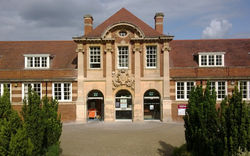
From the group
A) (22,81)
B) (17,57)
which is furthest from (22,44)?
(22,81)

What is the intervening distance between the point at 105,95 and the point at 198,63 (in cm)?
980

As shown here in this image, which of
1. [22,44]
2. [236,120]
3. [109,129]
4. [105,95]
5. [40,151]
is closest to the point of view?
[236,120]

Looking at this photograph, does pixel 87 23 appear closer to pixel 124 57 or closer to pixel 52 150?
pixel 124 57

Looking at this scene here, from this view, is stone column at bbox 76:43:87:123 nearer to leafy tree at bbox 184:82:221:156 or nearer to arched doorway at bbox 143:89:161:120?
arched doorway at bbox 143:89:161:120

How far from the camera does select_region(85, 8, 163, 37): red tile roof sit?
1944 centimetres

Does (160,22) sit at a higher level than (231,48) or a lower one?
higher

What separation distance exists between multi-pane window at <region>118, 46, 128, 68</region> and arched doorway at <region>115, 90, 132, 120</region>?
274cm

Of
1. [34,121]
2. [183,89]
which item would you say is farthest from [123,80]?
[34,121]

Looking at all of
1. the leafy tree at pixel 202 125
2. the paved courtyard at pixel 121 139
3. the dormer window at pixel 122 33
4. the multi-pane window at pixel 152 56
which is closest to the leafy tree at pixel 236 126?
the leafy tree at pixel 202 125

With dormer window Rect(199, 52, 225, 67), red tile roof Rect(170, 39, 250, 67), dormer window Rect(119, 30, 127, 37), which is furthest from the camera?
red tile roof Rect(170, 39, 250, 67)

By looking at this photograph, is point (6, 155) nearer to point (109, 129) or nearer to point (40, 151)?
point (40, 151)

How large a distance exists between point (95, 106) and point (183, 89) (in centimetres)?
923

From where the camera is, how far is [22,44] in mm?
24375

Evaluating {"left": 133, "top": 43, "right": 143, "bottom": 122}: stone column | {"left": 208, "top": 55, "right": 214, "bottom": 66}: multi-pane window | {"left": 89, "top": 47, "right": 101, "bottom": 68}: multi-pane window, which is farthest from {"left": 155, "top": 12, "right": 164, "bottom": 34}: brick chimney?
{"left": 89, "top": 47, "right": 101, "bottom": 68}: multi-pane window
